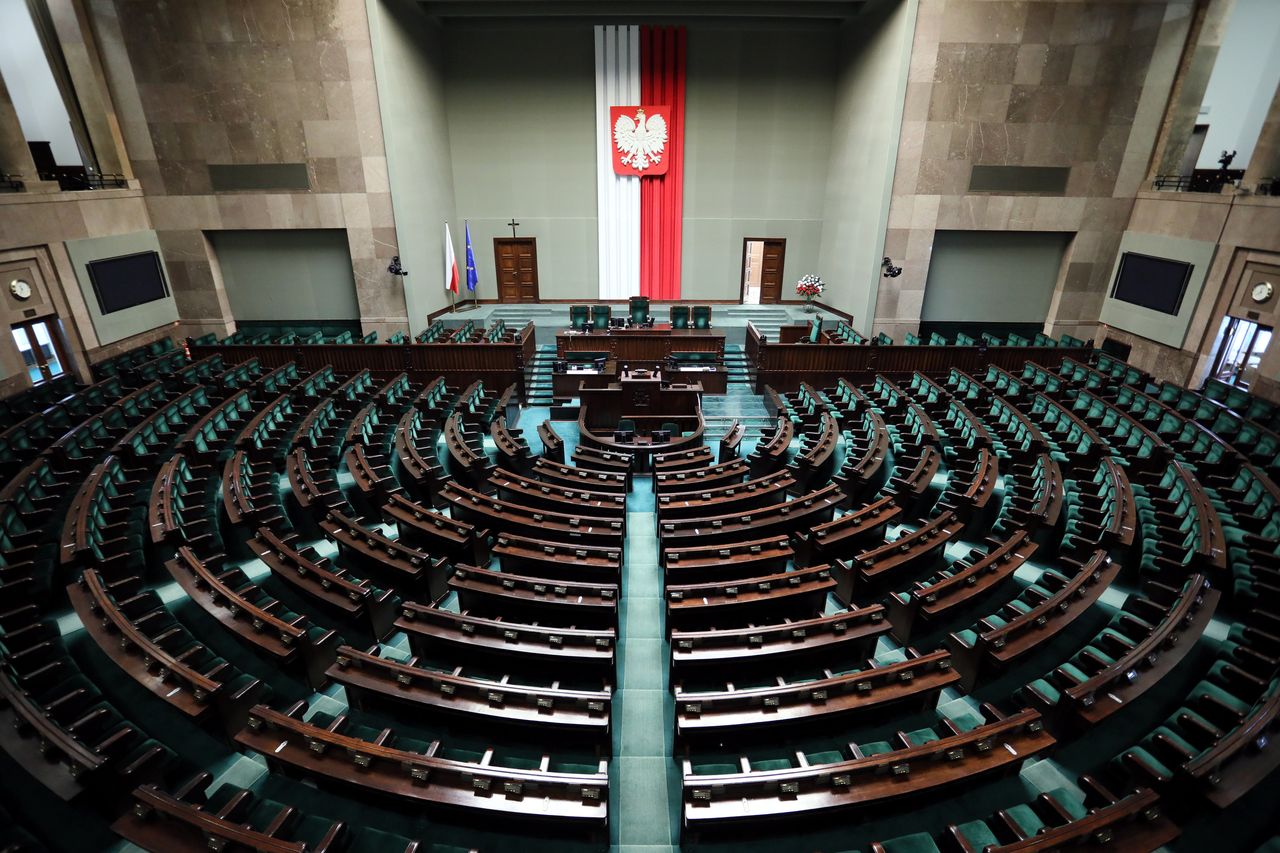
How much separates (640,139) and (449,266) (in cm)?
616

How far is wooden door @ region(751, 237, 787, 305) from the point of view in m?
16.7

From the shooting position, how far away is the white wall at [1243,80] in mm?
12406

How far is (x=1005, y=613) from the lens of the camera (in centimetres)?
498

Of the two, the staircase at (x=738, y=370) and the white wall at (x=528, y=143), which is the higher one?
the white wall at (x=528, y=143)

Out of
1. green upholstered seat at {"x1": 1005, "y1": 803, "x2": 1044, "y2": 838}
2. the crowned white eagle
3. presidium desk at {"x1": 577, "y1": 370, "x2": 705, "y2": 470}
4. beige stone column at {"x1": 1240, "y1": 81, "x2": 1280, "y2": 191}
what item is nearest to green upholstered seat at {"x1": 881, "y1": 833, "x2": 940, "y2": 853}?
green upholstered seat at {"x1": 1005, "y1": 803, "x2": 1044, "y2": 838}

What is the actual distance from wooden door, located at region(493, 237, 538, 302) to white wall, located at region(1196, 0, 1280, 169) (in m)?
16.2

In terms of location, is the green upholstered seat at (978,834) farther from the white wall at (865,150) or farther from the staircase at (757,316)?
the white wall at (865,150)

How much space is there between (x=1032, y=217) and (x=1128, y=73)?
3.12 m

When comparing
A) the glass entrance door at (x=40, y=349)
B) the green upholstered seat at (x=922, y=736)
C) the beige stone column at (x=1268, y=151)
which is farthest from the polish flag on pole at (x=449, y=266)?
the beige stone column at (x=1268, y=151)

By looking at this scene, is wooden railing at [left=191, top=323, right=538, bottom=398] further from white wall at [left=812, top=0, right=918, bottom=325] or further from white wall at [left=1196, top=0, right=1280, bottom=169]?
white wall at [left=1196, top=0, right=1280, bottom=169]

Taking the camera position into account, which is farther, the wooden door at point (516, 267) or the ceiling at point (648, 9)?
the wooden door at point (516, 267)

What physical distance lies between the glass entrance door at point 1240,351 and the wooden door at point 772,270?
31.2 feet

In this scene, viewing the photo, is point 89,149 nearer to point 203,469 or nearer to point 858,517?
A: point 203,469

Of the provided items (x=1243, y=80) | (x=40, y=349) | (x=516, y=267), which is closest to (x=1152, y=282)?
(x=1243, y=80)
